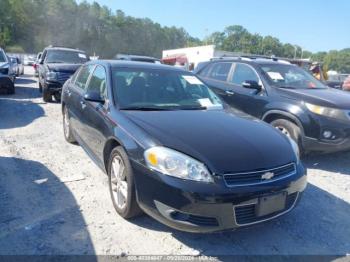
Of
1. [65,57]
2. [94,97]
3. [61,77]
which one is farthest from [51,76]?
[94,97]

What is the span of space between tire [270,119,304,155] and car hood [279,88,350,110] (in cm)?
44

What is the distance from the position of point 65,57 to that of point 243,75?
743 cm

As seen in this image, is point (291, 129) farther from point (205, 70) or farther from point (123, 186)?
point (123, 186)

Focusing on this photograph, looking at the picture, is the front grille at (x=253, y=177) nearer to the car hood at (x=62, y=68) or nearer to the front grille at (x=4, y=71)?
the car hood at (x=62, y=68)

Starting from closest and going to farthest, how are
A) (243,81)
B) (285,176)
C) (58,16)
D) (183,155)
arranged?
(183,155)
(285,176)
(243,81)
(58,16)

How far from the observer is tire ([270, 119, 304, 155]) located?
571 centimetres

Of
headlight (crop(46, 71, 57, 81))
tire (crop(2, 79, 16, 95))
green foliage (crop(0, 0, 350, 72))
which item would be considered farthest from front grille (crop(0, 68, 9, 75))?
green foliage (crop(0, 0, 350, 72))

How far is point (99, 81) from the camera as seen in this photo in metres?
4.71

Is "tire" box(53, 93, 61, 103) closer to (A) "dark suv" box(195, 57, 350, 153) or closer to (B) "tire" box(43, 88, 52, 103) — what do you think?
(B) "tire" box(43, 88, 52, 103)

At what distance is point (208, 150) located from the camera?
3168 millimetres

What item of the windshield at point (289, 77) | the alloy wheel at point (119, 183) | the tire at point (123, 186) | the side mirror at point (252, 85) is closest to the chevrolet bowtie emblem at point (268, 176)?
the tire at point (123, 186)

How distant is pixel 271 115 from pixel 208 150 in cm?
334

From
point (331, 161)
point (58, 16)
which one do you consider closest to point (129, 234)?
point (331, 161)

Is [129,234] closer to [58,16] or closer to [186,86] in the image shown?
[186,86]
